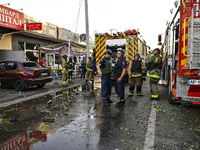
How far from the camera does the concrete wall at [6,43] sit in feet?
45.0

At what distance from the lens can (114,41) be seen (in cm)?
1152

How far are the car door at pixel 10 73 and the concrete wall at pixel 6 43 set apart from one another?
5570 millimetres

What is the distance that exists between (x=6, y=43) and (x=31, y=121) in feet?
38.7

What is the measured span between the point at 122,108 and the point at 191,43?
2699 millimetres

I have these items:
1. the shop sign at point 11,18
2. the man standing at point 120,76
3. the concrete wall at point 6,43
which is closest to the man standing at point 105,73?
the man standing at point 120,76

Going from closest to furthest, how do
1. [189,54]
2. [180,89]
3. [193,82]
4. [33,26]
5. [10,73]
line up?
[189,54] → [193,82] → [180,89] → [10,73] → [33,26]

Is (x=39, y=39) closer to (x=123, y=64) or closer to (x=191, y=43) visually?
(x=123, y=64)

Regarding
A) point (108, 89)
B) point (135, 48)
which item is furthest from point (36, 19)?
point (108, 89)

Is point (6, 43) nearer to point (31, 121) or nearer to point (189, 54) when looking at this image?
point (31, 121)

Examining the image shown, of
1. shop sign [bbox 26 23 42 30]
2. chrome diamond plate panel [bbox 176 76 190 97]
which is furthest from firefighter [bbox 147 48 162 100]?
shop sign [bbox 26 23 42 30]

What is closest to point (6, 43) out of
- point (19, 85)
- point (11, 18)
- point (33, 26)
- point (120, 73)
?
point (33, 26)

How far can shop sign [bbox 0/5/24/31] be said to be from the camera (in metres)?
10.9

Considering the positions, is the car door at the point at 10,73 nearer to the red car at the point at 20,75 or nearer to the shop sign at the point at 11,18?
the red car at the point at 20,75

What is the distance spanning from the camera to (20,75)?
8.72 meters
